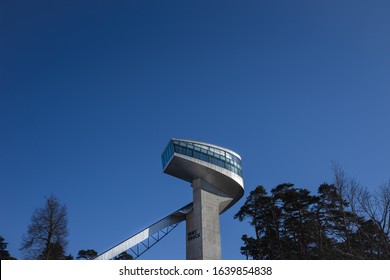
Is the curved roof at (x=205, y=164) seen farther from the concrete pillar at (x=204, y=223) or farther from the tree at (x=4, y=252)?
→ the tree at (x=4, y=252)

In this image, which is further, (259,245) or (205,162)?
(259,245)

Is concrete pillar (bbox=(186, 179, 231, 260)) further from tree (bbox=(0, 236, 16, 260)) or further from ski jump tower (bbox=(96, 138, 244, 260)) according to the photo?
tree (bbox=(0, 236, 16, 260))

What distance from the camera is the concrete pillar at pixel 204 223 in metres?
44.0

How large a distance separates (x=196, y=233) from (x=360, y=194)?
25.8 metres

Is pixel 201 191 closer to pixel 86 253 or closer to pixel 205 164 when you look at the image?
pixel 205 164

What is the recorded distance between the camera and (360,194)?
22.8 m

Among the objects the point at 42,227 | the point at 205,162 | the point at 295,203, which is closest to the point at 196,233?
the point at 205,162

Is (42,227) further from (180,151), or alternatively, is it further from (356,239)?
(356,239)

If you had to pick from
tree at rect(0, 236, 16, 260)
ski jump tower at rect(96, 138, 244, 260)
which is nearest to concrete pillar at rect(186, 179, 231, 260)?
ski jump tower at rect(96, 138, 244, 260)

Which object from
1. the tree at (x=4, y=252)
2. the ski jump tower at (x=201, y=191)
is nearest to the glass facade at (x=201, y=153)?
the ski jump tower at (x=201, y=191)

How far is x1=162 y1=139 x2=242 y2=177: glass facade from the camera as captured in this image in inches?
1859

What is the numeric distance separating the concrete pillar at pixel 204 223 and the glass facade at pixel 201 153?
3201 mm
